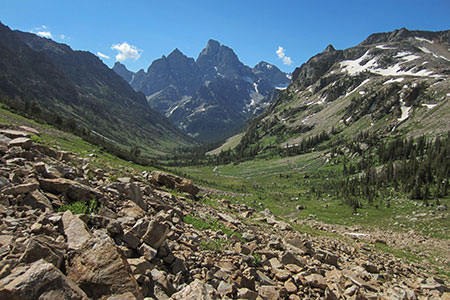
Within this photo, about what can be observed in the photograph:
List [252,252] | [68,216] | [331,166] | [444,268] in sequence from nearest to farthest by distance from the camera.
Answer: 1. [68,216]
2. [252,252]
3. [444,268]
4. [331,166]

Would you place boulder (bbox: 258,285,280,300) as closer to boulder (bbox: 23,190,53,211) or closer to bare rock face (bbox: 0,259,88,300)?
bare rock face (bbox: 0,259,88,300)

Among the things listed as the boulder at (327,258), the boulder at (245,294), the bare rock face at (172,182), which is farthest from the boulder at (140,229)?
the bare rock face at (172,182)

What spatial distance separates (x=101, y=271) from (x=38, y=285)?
4.03 ft

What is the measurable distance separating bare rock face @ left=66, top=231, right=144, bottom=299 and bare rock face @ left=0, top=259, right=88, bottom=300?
0.65 m

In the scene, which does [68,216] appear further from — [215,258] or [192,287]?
[215,258]

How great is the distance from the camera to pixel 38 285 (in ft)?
12.4

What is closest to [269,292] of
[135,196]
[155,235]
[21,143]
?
[155,235]

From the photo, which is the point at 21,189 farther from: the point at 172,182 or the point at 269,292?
the point at 172,182

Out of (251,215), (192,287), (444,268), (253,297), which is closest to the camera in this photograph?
(192,287)

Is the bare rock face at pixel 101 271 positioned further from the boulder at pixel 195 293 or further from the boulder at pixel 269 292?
the boulder at pixel 269 292

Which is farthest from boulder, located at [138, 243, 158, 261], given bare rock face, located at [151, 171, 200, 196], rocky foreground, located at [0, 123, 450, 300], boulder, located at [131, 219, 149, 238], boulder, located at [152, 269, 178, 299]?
bare rock face, located at [151, 171, 200, 196]

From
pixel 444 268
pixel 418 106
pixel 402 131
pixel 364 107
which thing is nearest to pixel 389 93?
pixel 364 107

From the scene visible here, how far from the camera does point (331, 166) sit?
114562 mm

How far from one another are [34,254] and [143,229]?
3027 millimetres
